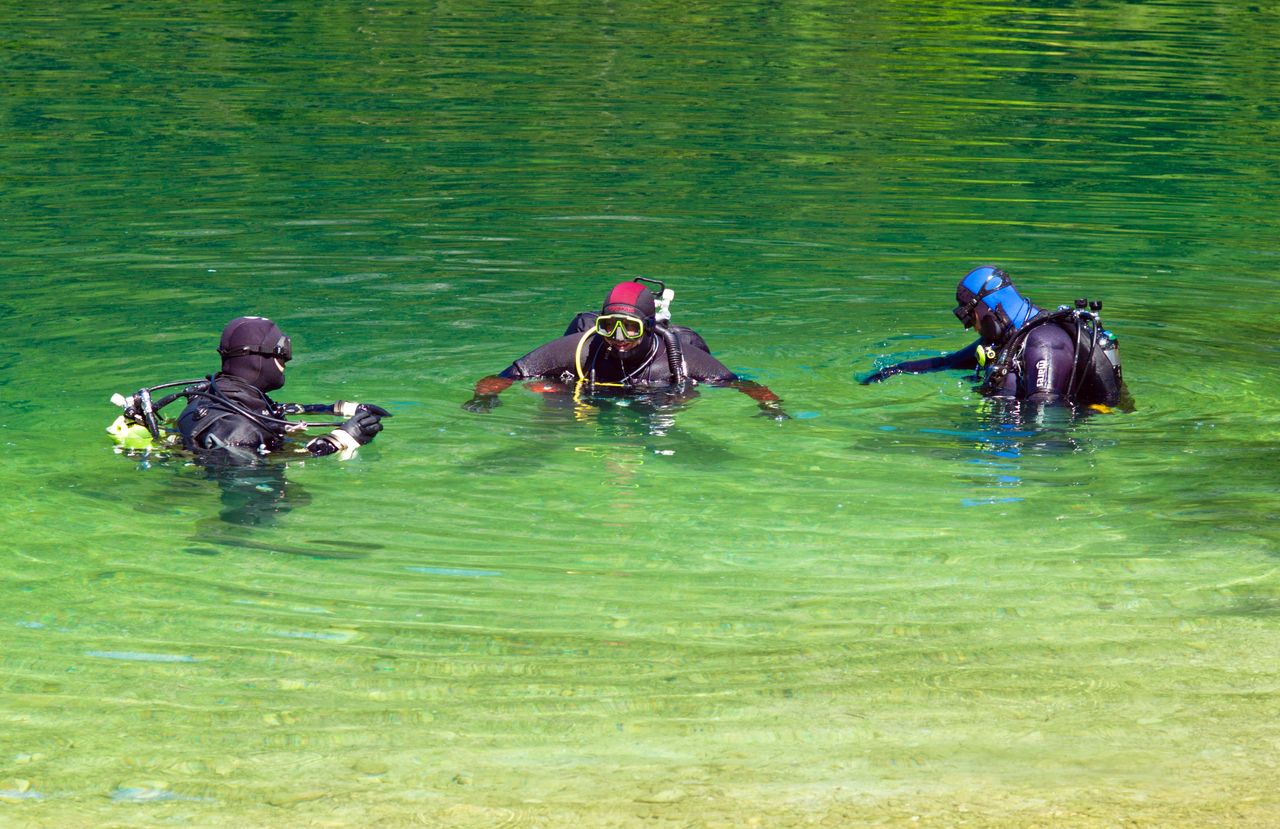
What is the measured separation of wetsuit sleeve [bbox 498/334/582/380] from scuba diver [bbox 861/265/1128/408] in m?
2.30

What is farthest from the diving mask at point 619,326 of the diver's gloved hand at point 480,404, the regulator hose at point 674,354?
the diver's gloved hand at point 480,404

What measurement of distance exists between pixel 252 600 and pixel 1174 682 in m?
3.61

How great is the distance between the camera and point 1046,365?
8.98m

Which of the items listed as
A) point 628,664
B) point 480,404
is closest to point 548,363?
point 480,404

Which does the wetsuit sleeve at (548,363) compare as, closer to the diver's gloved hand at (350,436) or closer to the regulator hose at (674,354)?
the regulator hose at (674,354)

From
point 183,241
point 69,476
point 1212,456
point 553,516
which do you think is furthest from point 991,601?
point 183,241

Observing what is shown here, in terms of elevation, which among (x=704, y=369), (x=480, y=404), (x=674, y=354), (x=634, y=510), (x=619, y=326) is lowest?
(x=634, y=510)

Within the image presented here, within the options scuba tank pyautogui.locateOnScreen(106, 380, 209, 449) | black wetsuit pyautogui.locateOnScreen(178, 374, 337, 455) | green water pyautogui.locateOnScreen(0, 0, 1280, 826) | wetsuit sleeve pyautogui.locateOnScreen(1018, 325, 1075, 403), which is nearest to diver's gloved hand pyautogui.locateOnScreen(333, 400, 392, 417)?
black wetsuit pyautogui.locateOnScreen(178, 374, 337, 455)

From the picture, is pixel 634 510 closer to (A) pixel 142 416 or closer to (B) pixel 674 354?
(B) pixel 674 354

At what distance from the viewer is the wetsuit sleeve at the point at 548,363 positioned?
9602 mm

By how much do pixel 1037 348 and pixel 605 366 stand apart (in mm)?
2510

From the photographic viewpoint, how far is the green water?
515 cm

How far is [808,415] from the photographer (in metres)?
9.55

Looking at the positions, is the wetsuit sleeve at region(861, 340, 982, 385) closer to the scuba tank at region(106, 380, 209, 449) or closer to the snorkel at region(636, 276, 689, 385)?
the snorkel at region(636, 276, 689, 385)
